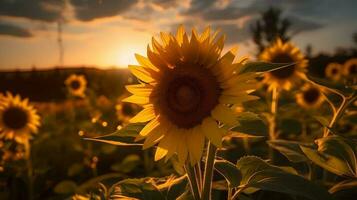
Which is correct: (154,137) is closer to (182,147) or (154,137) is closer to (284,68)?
(182,147)

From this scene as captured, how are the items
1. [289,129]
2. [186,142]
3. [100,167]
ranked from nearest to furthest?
1. [186,142]
2. [289,129]
3. [100,167]

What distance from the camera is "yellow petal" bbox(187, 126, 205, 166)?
213cm

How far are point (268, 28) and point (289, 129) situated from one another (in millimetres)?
40240

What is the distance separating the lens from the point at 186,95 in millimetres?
2436

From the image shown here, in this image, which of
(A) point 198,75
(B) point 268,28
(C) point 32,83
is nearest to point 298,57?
(A) point 198,75

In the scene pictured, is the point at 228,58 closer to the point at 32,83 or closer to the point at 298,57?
the point at 298,57

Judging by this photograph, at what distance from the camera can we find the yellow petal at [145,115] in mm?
2298

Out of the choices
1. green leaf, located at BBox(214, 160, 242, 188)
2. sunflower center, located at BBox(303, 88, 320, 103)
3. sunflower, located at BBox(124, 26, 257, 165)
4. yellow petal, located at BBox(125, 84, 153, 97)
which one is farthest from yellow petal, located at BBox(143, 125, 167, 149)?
sunflower center, located at BBox(303, 88, 320, 103)

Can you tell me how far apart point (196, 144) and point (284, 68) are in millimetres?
4250

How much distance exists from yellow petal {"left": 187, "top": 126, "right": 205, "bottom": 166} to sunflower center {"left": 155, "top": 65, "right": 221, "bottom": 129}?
0.06 metres

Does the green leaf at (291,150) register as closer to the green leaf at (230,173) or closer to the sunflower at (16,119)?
the green leaf at (230,173)

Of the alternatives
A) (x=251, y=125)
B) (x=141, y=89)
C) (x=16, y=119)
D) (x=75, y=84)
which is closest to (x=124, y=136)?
(x=141, y=89)

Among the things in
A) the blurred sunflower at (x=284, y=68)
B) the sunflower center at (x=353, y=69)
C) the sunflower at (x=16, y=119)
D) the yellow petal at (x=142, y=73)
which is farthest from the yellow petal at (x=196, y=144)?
the sunflower center at (x=353, y=69)

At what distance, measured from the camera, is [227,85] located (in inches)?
85.0
